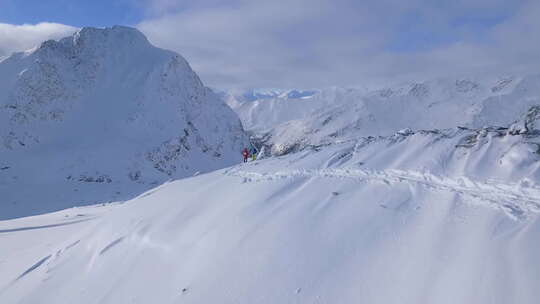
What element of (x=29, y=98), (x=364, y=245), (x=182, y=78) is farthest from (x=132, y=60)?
(x=364, y=245)

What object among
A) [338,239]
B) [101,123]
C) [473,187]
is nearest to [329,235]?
[338,239]

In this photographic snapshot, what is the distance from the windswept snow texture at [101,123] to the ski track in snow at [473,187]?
26974 millimetres

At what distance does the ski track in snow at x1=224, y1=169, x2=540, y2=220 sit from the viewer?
14.8 ft

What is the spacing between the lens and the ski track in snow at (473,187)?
4500 millimetres

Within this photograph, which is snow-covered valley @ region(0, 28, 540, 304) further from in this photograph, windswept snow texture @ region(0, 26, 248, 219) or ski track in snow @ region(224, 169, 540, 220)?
windswept snow texture @ region(0, 26, 248, 219)

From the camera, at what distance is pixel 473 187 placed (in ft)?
17.2

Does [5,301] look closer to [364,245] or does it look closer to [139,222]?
[139,222]

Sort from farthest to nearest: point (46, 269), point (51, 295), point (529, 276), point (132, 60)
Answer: point (132, 60) < point (46, 269) < point (51, 295) < point (529, 276)

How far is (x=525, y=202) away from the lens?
4.54 metres

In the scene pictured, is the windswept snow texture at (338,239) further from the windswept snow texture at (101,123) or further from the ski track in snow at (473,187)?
the windswept snow texture at (101,123)

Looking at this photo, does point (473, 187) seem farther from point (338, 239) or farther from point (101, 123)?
point (101, 123)

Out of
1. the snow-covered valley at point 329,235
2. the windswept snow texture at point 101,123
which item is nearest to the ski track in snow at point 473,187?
the snow-covered valley at point 329,235

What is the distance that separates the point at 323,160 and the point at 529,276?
16.5ft

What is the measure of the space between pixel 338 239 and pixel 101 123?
139 ft
